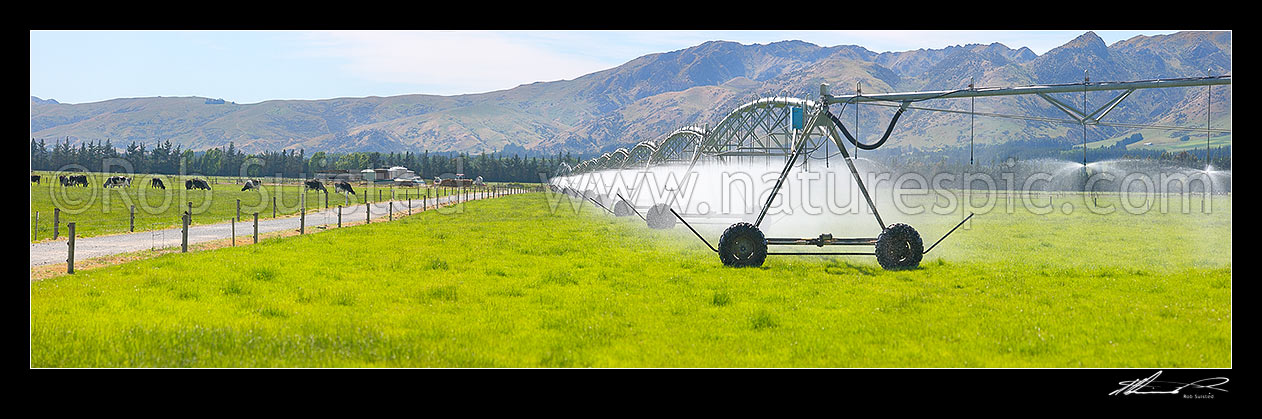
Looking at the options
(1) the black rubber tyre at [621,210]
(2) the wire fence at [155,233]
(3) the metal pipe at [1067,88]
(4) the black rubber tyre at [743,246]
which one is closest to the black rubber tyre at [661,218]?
(1) the black rubber tyre at [621,210]

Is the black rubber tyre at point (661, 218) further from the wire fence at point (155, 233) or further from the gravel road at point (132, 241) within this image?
the gravel road at point (132, 241)

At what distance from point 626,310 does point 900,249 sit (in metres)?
8.50

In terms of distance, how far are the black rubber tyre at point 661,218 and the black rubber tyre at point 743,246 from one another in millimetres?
14081

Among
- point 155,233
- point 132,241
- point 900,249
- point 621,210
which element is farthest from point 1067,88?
point 155,233

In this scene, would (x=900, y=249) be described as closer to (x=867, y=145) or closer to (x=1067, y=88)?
(x=867, y=145)

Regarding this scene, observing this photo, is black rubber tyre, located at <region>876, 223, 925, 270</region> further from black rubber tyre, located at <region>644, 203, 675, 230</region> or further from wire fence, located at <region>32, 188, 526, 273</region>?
wire fence, located at <region>32, 188, 526, 273</region>

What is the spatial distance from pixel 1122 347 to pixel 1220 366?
106 centimetres

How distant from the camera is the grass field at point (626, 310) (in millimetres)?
10195

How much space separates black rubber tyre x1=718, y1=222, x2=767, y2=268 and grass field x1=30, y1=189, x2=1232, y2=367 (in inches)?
13.6

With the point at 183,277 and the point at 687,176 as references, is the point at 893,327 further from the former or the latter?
the point at 687,176

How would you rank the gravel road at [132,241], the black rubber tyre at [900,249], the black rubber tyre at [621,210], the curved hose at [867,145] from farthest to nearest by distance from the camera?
the black rubber tyre at [621,210], the gravel road at [132,241], the black rubber tyre at [900,249], the curved hose at [867,145]

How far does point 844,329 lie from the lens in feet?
38.8

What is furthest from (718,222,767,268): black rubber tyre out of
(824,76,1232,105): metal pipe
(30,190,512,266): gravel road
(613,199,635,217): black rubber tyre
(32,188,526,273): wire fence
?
(613,199,635,217): black rubber tyre
